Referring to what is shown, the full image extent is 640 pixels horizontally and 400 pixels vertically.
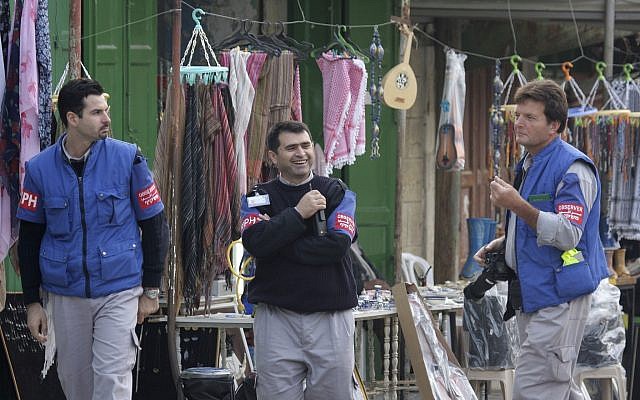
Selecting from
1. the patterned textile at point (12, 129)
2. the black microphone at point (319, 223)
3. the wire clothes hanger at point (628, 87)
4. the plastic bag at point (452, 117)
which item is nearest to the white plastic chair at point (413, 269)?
the plastic bag at point (452, 117)

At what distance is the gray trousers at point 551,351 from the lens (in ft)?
17.8

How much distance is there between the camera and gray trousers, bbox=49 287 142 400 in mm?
5270

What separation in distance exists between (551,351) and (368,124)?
4189mm

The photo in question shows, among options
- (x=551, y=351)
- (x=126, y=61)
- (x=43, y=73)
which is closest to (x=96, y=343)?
(x=43, y=73)

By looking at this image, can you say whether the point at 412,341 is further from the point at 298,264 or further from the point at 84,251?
the point at 84,251

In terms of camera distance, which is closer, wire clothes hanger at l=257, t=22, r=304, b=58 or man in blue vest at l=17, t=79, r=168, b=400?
man in blue vest at l=17, t=79, r=168, b=400

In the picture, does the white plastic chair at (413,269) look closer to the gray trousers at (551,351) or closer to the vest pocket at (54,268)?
the gray trousers at (551,351)

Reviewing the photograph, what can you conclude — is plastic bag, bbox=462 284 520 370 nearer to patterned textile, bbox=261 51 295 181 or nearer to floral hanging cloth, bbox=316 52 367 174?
floral hanging cloth, bbox=316 52 367 174

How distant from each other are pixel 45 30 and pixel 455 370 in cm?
306

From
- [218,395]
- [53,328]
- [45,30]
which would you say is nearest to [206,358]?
[218,395]

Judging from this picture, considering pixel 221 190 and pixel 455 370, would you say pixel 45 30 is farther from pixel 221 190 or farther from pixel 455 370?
pixel 455 370

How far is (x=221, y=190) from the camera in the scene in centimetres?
698

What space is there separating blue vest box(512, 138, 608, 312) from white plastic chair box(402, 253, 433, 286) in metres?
3.79

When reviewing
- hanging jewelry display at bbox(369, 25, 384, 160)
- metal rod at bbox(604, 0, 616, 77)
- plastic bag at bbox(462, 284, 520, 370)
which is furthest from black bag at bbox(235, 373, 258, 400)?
metal rod at bbox(604, 0, 616, 77)
